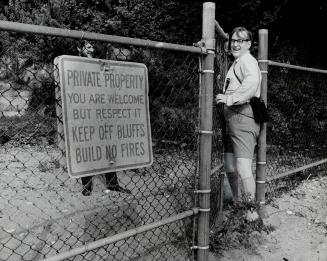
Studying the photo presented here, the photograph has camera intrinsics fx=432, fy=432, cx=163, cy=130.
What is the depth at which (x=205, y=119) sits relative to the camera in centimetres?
317

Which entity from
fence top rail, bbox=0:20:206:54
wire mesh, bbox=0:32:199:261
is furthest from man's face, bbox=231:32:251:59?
fence top rail, bbox=0:20:206:54

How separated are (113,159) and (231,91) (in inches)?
76.1

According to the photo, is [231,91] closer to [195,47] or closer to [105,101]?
[195,47]

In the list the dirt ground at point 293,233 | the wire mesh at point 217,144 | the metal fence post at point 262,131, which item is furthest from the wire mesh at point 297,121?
the wire mesh at point 217,144

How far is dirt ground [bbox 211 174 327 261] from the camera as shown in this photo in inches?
147

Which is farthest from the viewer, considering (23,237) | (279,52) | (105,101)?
(279,52)

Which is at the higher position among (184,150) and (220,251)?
(220,251)

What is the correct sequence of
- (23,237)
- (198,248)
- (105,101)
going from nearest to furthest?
(105,101), (198,248), (23,237)

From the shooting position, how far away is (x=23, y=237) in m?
4.12

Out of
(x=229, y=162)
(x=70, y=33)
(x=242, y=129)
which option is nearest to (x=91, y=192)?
(x=229, y=162)

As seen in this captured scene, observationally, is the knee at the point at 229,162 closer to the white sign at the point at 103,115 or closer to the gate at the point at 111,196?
the gate at the point at 111,196

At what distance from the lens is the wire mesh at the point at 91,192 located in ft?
12.0

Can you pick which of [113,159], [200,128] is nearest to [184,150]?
[200,128]

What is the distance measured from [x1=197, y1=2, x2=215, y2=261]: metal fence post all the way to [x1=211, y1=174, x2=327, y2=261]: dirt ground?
→ 1.61ft
